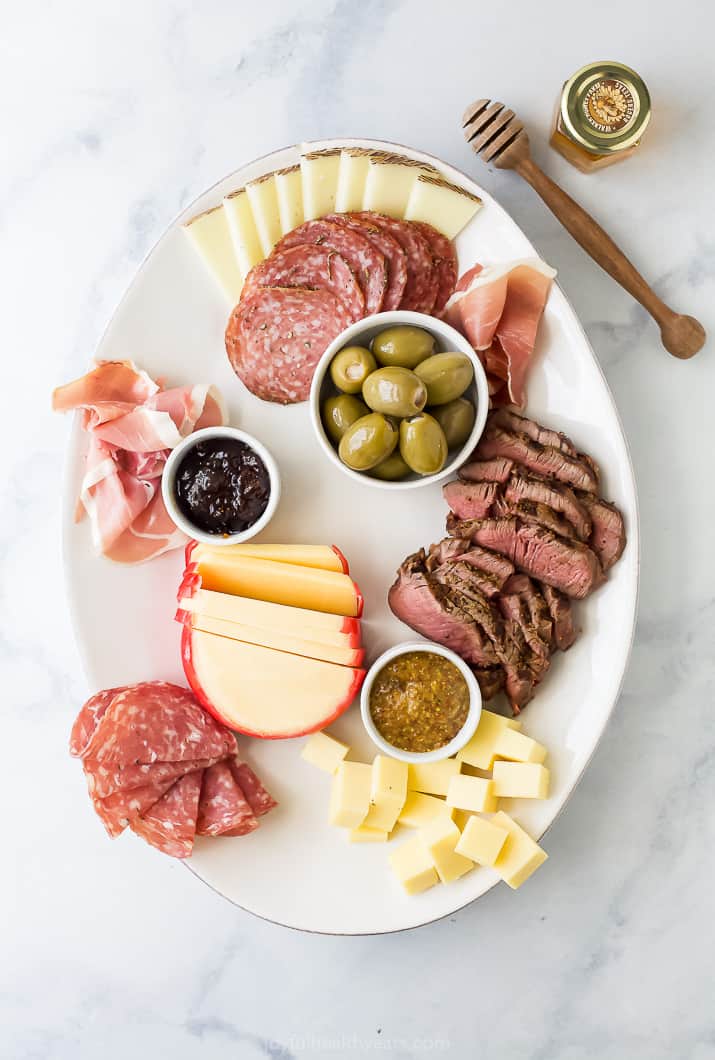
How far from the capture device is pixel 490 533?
2.04 metres

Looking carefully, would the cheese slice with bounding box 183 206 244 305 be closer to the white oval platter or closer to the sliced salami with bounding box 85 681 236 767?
the white oval platter

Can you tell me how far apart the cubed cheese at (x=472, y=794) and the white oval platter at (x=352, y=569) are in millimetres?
76

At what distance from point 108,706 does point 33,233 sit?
1266 millimetres

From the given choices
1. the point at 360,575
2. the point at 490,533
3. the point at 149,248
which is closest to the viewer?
the point at 490,533

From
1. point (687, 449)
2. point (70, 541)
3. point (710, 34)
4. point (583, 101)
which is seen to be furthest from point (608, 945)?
point (710, 34)

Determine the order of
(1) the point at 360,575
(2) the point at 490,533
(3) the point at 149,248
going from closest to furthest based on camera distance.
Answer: (2) the point at 490,533, (1) the point at 360,575, (3) the point at 149,248

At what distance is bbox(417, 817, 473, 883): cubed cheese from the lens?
2.01 metres

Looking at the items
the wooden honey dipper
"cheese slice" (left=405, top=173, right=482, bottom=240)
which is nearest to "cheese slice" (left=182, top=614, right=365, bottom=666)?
"cheese slice" (left=405, top=173, right=482, bottom=240)

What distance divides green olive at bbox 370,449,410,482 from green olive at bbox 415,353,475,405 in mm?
147

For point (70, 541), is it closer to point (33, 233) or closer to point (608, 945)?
point (33, 233)

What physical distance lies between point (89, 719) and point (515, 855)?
1.01 m

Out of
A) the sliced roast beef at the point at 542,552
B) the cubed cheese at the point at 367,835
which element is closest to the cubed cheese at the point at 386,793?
the cubed cheese at the point at 367,835

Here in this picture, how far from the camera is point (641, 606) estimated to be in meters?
2.29

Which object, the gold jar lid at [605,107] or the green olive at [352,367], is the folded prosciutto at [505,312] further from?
the gold jar lid at [605,107]
